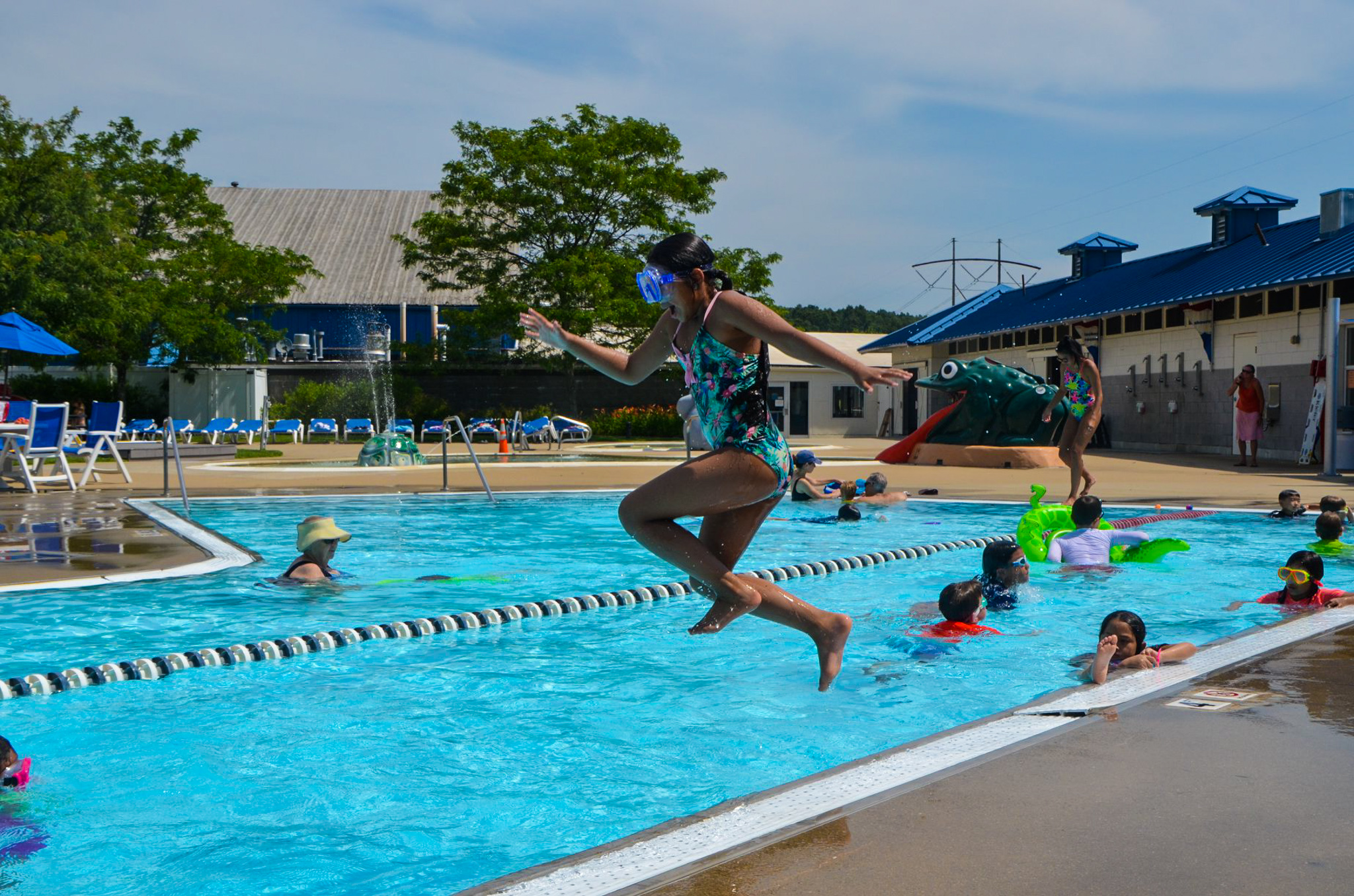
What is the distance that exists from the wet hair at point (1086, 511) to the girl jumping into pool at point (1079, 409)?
331 centimetres

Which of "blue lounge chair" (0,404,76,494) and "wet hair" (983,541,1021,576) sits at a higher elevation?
"blue lounge chair" (0,404,76,494)

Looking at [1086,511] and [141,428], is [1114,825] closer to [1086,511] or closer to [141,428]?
[1086,511]

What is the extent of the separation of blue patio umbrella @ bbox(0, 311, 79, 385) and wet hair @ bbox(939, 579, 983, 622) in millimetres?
15122

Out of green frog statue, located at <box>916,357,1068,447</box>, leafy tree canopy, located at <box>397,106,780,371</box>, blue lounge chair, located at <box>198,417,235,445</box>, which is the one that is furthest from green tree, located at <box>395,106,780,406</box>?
green frog statue, located at <box>916,357,1068,447</box>

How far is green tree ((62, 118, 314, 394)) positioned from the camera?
34.8 metres

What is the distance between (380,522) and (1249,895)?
11139 millimetres

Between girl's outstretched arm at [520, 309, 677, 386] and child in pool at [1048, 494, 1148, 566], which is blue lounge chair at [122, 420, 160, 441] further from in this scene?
girl's outstretched arm at [520, 309, 677, 386]

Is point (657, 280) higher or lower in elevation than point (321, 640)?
higher

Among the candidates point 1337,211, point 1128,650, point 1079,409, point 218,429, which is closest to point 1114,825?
point 1128,650

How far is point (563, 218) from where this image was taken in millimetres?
37875

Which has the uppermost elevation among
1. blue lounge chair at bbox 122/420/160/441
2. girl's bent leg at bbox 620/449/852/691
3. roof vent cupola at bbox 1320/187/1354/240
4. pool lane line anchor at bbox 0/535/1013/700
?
roof vent cupola at bbox 1320/187/1354/240

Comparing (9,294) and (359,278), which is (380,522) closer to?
(9,294)

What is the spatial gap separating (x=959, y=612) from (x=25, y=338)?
16.0 m

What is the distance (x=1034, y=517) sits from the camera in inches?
362
